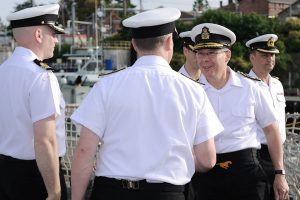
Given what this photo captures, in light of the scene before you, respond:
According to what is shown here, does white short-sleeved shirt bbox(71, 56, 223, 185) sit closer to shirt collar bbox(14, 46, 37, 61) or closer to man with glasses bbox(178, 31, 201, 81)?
shirt collar bbox(14, 46, 37, 61)

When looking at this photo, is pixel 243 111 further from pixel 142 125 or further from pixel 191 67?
pixel 191 67

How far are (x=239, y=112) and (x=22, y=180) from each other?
1338 millimetres

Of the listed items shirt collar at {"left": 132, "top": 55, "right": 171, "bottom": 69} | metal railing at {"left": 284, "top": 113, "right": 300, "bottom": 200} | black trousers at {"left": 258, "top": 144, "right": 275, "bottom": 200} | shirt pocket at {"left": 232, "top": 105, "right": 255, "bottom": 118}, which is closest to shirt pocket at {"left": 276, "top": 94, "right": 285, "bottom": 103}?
metal railing at {"left": 284, "top": 113, "right": 300, "bottom": 200}

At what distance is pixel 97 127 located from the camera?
7.56ft

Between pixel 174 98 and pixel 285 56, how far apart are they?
3145 cm

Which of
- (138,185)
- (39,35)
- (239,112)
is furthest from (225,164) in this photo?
(39,35)

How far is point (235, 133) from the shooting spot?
129 inches

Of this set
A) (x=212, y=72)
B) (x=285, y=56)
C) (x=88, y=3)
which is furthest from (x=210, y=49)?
(x=88, y=3)

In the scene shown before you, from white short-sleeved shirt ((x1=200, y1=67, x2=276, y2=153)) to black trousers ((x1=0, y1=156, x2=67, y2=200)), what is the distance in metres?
1.04

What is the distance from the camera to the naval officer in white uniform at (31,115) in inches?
105

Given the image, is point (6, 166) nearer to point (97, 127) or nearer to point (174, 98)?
point (97, 127)

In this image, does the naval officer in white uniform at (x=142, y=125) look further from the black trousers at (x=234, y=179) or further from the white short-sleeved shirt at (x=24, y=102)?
the black trousers at (x=234, y=179)

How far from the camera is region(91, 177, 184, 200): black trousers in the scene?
91.3 inches

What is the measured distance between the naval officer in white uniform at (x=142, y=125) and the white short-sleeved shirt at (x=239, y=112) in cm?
91
